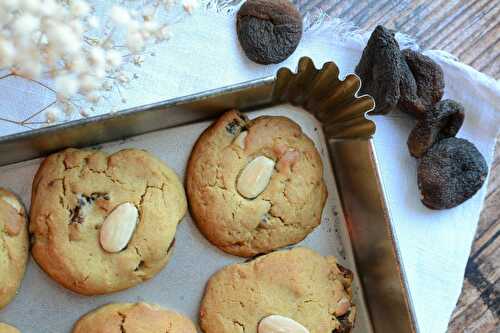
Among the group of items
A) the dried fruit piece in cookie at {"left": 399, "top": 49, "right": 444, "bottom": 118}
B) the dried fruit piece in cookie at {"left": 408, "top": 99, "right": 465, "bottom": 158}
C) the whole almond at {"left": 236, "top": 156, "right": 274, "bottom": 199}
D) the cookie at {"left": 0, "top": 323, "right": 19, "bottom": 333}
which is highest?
the dried fruit piece in cookie at {"left": 399, "top": 49, "right": 444, "bottom": 118}

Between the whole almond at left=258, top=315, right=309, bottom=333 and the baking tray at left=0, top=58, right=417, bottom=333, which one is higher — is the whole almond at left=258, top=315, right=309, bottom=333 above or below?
below

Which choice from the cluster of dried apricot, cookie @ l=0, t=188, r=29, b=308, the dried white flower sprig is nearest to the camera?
the dried white flower sprig

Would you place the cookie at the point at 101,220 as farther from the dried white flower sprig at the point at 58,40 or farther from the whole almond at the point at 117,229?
the dried white flower sprig at the point at 58,40

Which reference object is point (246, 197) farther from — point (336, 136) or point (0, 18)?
point (0, 18)

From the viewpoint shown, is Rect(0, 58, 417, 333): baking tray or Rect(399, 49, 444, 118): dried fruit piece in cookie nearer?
Rect(0, 58, 417, 333): baking tray

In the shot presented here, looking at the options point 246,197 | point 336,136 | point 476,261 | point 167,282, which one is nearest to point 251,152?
point 246,197

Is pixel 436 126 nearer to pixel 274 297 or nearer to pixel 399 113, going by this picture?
pixel 399 113

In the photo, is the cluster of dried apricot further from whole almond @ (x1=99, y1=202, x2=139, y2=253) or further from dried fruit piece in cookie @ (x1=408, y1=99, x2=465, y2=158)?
whole almond @ (x1=99, y1=202, x2=139, y2=253)

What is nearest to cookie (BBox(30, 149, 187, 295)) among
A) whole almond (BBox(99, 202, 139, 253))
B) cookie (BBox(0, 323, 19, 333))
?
whole almond (BBox(99, 202, 139, 253))
